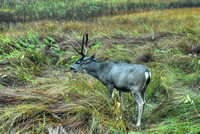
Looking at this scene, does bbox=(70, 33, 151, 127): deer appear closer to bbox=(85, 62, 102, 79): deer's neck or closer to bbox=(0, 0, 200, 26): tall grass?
bbox=(85, 62, 102, 79): deer's neck

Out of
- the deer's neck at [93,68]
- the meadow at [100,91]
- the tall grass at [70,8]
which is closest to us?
the meadow at [100,91]

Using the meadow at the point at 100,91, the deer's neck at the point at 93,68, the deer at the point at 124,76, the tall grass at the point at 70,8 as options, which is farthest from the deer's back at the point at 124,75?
the tall grass at the point at 70,8

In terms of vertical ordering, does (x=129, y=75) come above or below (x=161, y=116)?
above

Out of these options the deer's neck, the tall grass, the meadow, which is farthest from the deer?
the tall grass

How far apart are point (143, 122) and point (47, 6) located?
11.1m

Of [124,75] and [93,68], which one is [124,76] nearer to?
[124,75]

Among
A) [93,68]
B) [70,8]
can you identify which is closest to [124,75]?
[93,68]

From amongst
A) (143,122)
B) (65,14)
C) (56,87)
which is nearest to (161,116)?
(143,122)

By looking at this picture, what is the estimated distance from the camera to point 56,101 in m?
3.77

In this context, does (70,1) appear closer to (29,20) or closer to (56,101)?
(29,20)

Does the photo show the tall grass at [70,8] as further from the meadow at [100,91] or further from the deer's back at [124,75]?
the deer's back at [124,75]

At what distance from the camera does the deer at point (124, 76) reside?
10.3 ft

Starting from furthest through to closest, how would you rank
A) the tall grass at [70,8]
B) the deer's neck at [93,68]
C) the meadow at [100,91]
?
the tall grass at [70,8] < the deer's neck at [93,68] < the meadow at [100,91]

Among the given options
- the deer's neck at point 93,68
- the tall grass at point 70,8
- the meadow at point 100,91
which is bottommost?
the meadow at point 100,91
